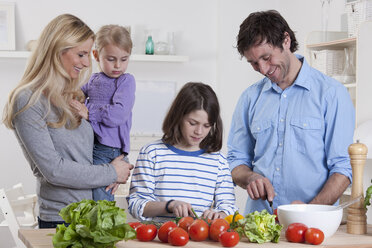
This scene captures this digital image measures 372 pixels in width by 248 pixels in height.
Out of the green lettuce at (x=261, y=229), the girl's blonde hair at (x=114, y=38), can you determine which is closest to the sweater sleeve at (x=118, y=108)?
the girl's blonde hair at (x=114, y=38)

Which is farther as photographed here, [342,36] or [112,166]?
[342,36]

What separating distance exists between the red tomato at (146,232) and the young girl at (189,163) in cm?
41

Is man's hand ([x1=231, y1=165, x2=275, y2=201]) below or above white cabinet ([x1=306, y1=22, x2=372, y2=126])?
below

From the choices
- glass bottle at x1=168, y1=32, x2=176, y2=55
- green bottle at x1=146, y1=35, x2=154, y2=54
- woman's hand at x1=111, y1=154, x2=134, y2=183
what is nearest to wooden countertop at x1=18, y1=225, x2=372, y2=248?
woman's hand at x1=111, y1=154, x2=134, y2=183

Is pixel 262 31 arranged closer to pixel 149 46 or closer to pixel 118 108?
pixel 118 108

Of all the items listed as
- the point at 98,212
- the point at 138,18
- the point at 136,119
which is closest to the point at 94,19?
the point at 138,18

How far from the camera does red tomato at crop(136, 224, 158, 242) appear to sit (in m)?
1.66

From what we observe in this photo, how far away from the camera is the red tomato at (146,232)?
5.43 feet

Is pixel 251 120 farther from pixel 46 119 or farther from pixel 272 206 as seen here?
pixel 46 119

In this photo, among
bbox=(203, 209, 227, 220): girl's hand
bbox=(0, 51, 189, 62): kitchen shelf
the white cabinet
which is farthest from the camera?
bbox=(0, 51, 189, 62): kitchen shelf

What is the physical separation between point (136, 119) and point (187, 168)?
3552 millimetres

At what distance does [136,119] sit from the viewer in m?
5.69

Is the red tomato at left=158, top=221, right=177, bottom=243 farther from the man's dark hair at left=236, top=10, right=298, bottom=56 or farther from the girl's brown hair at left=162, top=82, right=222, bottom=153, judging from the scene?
the man's dark hair at left=236, top=10, right=298, bottom=56

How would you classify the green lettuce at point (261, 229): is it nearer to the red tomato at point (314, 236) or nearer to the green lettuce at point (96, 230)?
the red tomato at point (314, 236)
